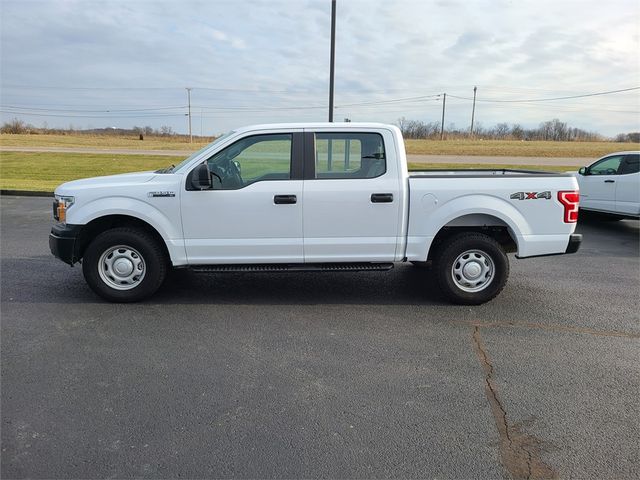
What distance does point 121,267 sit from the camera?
5.24 metres

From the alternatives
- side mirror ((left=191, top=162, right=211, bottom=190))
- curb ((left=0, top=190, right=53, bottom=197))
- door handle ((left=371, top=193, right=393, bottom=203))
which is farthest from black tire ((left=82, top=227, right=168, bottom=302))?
curb ((left=0, top=190, right=53, bottom=197))

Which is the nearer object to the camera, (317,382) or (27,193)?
(317,382)

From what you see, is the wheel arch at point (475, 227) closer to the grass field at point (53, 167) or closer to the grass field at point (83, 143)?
the grass field at point (53, 167)

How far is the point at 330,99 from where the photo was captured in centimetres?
1404

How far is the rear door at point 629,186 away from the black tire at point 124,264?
8846 millimetres

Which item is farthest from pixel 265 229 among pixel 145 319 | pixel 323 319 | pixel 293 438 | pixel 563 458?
pixel 563 458

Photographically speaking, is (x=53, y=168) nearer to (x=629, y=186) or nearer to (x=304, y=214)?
(x=304, y=214)

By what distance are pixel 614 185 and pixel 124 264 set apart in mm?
9318

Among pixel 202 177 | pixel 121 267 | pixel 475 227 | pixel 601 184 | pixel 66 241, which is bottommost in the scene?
pixel 121 267

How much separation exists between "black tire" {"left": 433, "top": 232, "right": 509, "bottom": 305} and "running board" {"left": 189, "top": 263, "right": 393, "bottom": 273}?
600 mm

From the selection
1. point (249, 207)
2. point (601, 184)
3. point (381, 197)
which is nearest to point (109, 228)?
point (249, 207)

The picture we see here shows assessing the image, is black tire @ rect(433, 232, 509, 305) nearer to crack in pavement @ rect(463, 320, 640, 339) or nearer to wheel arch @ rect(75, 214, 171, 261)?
crack in pavement @ rect(463, 320, 640, 339)

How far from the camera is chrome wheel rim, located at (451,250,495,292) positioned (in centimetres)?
536

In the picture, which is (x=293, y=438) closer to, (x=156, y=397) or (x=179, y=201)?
(x=156, y=397)
